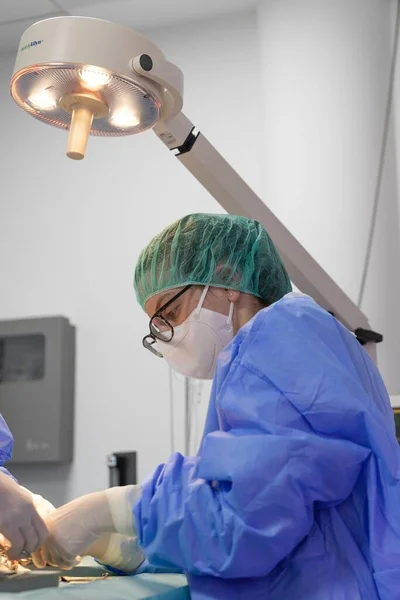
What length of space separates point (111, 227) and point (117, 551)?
6.50 ft

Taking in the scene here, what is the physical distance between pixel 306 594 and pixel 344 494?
15 cm

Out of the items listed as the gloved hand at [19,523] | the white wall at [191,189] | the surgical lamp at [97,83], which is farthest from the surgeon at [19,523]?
the white wall at [191,189]

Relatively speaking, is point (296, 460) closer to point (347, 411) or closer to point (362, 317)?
point (347, 411)

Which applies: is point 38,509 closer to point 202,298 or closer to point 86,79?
point 202,298

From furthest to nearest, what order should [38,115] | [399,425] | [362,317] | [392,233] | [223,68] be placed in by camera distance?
[223,68], [392,233], [399,425], [362,317], [38,115]

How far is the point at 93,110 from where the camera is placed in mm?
1253

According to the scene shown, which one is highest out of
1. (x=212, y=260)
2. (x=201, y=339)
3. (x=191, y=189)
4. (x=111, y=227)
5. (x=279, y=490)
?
(x=191, y=189)

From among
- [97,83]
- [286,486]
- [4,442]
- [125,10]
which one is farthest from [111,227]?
[286,486]

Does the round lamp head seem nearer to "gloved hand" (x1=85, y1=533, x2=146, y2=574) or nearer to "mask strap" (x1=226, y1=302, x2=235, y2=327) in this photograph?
"mask strap" (x1=226, y1=302, x2=235, y2=327)

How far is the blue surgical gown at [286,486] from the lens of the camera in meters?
1.02

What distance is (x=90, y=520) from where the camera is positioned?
1.13 meters

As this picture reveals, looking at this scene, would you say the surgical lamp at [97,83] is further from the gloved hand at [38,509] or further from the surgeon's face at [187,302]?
the gloved hand at [38,509]

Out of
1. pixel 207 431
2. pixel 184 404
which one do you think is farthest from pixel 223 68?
pixel 207 431

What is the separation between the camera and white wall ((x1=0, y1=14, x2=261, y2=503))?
2969mm
